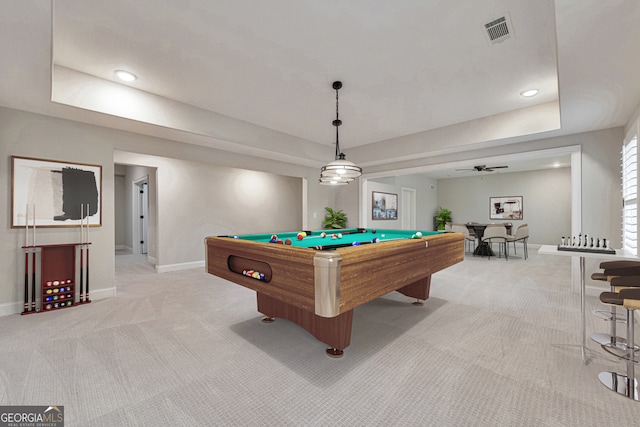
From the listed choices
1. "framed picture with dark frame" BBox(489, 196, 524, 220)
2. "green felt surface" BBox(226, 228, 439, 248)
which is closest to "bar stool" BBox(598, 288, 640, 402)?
"green felt surface" BBox(226, 228, 439, 248)

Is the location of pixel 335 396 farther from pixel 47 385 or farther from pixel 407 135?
pixel 407 135

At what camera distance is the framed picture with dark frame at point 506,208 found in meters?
9.02

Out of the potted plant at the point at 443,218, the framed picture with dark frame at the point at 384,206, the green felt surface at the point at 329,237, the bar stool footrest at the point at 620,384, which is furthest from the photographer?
the potted plant at the point at 443,218

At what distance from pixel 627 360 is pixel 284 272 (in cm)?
228

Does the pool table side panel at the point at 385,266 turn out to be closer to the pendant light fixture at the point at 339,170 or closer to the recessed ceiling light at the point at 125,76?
the pendant light fixture at the point at 339,170

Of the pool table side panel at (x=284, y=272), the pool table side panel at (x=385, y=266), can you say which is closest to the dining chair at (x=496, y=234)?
the pool table side panel at (x=385, y=266)

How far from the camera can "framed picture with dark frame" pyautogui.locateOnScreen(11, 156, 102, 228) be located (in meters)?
3.08

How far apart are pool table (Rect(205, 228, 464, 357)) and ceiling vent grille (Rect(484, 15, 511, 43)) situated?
190 centimetres

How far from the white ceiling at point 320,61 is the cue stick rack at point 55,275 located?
1.64 m

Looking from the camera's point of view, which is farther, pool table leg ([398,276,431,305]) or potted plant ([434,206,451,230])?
potted plant ([434,206,451,230])

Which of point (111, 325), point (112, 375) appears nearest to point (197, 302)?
point (111, 325)

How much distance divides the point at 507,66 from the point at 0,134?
223 inches

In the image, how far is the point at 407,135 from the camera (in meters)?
5.22

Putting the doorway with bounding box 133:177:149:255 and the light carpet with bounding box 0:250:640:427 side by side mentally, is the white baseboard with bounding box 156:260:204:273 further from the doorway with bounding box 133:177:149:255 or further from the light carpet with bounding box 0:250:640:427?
the doorway with bounding box 133:177:149:255
